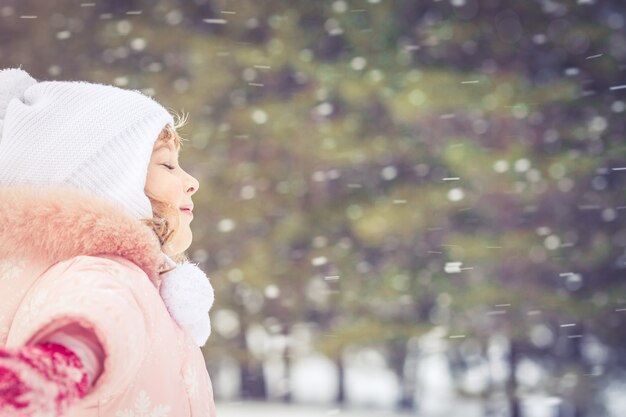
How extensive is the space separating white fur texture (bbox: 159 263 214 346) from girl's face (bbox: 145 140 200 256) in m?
0.16

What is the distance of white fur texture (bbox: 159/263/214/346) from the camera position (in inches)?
57.6

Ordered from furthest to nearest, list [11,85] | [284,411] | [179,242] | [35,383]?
[284,411] < [179,242] < [11,85] < [35,383]

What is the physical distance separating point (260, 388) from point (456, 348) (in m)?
2.32

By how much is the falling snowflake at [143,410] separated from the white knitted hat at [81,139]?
1.26ft

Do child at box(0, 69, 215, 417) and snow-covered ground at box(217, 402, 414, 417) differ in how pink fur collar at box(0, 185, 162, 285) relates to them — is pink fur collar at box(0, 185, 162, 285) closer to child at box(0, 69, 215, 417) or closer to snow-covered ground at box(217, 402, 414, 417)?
child at box(0, 69, 215, 417)

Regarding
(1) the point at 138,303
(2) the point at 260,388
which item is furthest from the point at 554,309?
(1) the point at 138,303

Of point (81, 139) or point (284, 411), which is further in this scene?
point (284, 411)

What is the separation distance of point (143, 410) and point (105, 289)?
0.78ft

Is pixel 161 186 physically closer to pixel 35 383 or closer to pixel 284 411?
pixel 35 383

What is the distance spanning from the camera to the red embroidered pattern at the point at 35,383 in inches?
36.6

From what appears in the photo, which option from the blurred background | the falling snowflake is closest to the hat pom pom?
the falling snowflake

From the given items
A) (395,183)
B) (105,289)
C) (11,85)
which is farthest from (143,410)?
(395,183)

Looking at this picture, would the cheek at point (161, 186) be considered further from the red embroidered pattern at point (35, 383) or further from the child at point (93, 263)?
the red embroidered pattern at point (35, 383)

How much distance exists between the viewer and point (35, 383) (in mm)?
936
